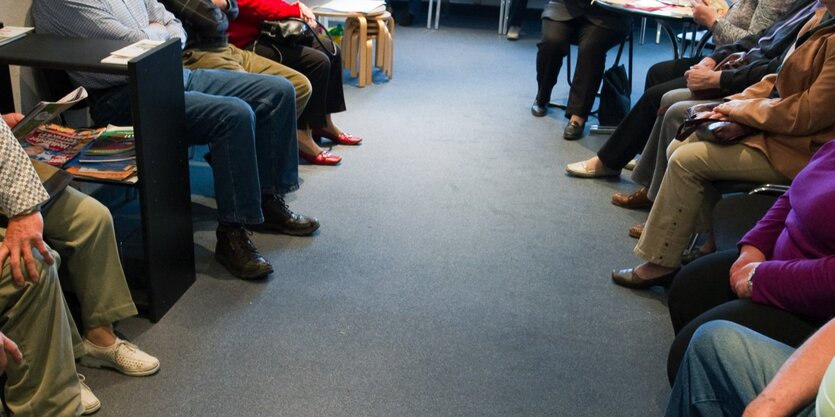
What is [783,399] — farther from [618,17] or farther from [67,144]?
[618,17]

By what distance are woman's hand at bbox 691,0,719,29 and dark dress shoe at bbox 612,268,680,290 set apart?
1344mm

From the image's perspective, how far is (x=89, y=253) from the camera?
199 cm

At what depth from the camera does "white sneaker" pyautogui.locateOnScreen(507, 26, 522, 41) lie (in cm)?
636

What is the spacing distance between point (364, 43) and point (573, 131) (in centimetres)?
135

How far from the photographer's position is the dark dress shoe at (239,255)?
257 centimetres

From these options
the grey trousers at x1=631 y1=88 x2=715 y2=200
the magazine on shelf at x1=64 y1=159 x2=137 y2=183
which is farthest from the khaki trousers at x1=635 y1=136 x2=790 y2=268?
the magazine on shelf at x1=64 y1=159 x2=137 y2=183

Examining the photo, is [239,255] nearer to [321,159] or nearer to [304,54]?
[321,159]

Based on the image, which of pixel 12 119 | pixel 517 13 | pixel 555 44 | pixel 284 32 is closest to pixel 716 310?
pixel 12 119

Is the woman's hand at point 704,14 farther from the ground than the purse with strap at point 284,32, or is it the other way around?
the woman's hand at point 704,14

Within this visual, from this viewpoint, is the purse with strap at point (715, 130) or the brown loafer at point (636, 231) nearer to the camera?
the purse with strap at point (715, 130)

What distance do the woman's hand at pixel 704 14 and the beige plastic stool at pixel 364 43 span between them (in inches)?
73.4

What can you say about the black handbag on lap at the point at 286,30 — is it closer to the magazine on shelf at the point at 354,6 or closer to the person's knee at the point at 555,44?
the magazine on shelf at the point at 354,6

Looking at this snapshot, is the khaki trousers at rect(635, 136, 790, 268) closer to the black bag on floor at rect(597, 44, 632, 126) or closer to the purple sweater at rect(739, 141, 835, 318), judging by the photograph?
the purple sweater at rect(739, 141, 835, 318)

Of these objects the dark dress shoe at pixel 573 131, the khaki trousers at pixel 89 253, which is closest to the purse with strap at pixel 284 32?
the dark dress shoe at pixel 573 131
